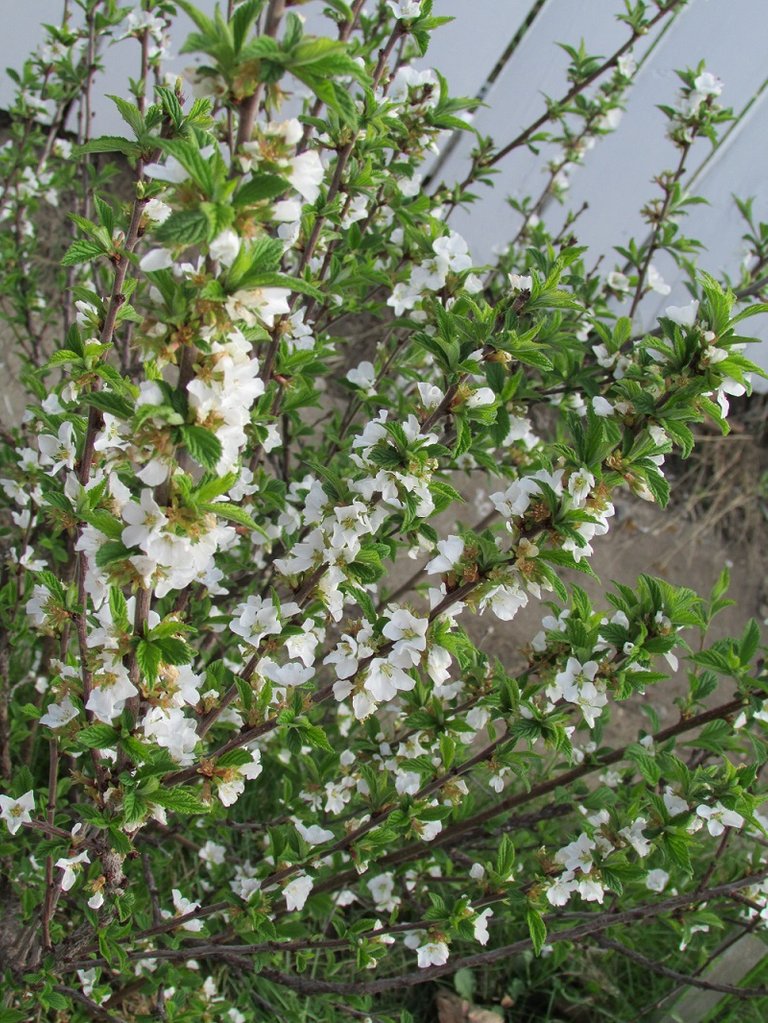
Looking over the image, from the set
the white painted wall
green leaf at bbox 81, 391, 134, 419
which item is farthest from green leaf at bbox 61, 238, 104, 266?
the white painted wall

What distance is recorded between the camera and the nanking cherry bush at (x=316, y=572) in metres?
0.92

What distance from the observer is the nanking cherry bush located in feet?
3.03

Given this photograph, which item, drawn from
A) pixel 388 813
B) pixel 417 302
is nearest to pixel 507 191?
pixel 417 302

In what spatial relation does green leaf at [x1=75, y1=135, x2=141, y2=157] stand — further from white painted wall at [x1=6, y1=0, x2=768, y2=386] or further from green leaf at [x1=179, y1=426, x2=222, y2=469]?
white painted wall at [x1=6, y1=0, x2=768, y2=386]

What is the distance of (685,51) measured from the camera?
3775mm

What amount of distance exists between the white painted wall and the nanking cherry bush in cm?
158

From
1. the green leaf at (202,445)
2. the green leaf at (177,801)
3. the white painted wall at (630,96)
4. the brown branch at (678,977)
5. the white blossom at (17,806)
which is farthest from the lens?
the white painted wall at (630,96)

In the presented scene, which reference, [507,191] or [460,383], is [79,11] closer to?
[507,191]

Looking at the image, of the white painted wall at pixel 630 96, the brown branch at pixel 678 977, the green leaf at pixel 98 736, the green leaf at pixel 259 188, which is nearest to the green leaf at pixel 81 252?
the green leaf at pixel 259 188

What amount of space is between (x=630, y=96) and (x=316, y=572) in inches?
136

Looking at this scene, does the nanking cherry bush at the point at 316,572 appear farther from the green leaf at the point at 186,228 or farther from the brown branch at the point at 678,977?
the brown branch at the point at 678,977

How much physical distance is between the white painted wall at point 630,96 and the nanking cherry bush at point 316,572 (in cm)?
158

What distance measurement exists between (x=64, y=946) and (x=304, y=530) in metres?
0.89

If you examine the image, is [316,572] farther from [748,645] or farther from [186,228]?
[748,645]
